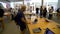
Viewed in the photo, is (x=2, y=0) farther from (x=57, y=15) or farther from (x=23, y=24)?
(x=23, y=24)

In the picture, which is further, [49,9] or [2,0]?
[2,0]

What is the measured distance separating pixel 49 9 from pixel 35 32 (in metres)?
5.22

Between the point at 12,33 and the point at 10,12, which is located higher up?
the point at 10,12

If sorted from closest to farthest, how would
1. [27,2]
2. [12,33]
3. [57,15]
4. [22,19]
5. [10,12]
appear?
1. [22,19]
2. [12,33]
3. [57,15]
4. [10,12]
5. [27,2]

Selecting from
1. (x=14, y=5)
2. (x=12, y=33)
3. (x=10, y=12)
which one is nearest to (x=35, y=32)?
(x=12, y=33)

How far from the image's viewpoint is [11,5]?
920 cm

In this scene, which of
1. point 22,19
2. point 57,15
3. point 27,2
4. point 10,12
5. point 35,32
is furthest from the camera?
point 27,2

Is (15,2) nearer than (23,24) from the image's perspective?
No

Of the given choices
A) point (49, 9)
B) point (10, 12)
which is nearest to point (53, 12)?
point (49, 9)

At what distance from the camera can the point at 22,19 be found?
4.02 metres

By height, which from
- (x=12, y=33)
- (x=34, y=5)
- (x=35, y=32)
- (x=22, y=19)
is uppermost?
(x=34, y=5)

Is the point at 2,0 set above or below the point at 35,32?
above

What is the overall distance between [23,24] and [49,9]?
14.2ft

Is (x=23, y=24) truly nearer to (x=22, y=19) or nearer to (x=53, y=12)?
(x=22, y=19)
